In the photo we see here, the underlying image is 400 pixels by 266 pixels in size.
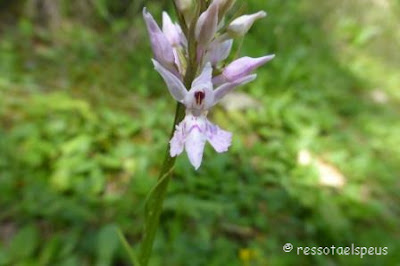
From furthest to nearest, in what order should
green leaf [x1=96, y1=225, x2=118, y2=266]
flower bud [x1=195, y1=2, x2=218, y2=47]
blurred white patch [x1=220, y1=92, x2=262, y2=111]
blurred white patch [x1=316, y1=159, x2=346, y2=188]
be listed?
blurred white patch [x1=220, y1=92, x2=262, y2=111] < blurred white patch [x1=316, y1=159, x2=346, y2=188] < green leaf [x1=96, y1=225, x2=118, y2=266] < flower bud [x1=195, y1=2, x2=218, y2=47]

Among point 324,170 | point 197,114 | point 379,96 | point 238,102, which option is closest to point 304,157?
point 324,170

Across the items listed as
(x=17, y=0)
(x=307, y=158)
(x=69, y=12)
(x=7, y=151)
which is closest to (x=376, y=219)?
(x=307, y=158)

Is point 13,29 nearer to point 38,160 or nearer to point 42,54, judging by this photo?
point 42,54

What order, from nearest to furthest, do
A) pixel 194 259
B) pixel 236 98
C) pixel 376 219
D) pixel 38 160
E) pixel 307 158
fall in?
1. pixel 194 259
2. pixel 38 160
3. pixel 376 219
4. pixel 307 158
5. pixel 236 98

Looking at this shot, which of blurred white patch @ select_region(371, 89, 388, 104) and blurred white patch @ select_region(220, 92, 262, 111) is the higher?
blurred white patch @ select_region(371, 89, 388, 104)

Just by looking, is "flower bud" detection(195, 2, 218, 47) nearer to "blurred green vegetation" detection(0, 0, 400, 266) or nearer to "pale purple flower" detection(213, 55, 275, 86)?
"pale purple flower" detection(213, 55, 275, 86)

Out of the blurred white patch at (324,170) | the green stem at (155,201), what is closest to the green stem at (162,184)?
the green stem at (155,201)

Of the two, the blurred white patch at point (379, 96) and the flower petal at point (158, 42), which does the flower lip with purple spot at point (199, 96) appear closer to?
the flower petal at point (158, 42)

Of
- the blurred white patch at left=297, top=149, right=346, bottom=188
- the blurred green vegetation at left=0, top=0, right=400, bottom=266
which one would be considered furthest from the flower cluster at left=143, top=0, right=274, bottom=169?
the blurred white patch at left=297, top=149, right=346, bottom=188
